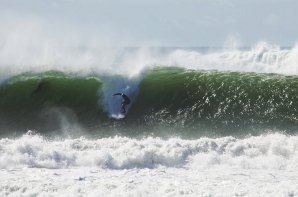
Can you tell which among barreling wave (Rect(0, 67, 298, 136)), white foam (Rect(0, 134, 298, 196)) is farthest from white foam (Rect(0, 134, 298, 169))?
barreling wave (Rect(0, 67, 298, 136))

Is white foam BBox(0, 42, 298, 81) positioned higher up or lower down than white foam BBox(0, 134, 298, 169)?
higher up

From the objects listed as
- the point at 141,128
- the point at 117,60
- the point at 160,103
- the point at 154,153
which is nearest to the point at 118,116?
the point at 141,128

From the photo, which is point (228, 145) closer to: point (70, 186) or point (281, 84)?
point (70, 186)

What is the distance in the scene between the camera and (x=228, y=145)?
15016mm

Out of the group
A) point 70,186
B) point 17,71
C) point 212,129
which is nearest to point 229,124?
point 212,129

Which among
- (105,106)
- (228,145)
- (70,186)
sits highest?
(105,106)

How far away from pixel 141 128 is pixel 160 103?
2122mm

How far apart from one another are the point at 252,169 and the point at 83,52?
16.4 meters

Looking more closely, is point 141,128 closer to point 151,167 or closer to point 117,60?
point 151,167

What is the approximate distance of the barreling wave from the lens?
1831 cm

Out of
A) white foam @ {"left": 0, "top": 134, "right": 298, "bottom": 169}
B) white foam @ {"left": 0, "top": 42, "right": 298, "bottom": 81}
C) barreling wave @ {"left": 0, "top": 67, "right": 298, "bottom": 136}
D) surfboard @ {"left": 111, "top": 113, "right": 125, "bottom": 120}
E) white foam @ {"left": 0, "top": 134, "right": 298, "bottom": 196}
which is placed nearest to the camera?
white foam @ {"left": 0, "top": 134, "right": 298, "bottom": 196}

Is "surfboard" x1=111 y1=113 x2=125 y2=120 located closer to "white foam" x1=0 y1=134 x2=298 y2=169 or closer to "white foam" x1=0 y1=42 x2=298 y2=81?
"white foam" x1=0 y1=42 x2=298 y2=81

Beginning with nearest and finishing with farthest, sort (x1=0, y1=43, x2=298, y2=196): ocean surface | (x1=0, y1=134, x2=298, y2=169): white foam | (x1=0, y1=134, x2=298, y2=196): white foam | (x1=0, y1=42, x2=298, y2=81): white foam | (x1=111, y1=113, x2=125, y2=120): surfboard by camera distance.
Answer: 1. (x1=0, y1=134, x2=298, y2=196): white foam
2. (x1=0, y1=43, x2=298, y2=196): ocean surface
3. (x1=0, y1=134, x2=298, y2=169): white foam
4. (x1=111, y1=113, x2=125, y2=120): surfboard
5. (x1=0, y1=42, x2=298, y2=81): white foam

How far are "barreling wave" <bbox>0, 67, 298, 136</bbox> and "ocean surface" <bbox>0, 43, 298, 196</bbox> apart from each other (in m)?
0.04
